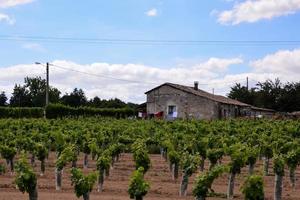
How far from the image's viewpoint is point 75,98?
340 ft

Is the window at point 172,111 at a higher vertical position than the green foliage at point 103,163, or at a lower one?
higher

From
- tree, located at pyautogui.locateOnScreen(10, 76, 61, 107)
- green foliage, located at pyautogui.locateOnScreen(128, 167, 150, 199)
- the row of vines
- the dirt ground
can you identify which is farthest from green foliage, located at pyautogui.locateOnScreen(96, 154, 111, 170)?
tree, located at pyautogui.locateOnScreen(10, 76, 61, 107)

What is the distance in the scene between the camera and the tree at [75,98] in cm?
10227

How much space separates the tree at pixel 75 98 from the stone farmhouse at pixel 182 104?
35635 mm

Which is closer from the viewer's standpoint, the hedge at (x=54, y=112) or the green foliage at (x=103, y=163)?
the green foliage at (x=103, y=163)

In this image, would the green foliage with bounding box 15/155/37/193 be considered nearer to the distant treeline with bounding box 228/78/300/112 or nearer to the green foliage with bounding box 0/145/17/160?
the green foliage with bounding box 0/145/17/160

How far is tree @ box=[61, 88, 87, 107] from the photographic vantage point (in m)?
102

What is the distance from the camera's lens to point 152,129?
3406 centimetres

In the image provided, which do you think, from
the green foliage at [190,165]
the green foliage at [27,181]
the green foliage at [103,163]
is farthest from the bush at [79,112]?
the green foliage at [27,181]

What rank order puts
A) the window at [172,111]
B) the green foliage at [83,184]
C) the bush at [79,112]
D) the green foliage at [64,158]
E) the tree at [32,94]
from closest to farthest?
the green foliage at [83,184]
the green foliage at [64,158]
the bush at [79,112]
the window at [172,111]
the tree at [32,94]

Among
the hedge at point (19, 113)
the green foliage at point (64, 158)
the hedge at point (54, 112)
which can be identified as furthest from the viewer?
the hedge at point (19, 113)

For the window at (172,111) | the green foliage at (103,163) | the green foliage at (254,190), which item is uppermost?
the window at (172,111)

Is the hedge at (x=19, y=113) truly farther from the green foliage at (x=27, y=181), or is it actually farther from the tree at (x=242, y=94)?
the green foliage at (x=27, y=181)

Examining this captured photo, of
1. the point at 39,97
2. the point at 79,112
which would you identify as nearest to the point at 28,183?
the point at 79,112
